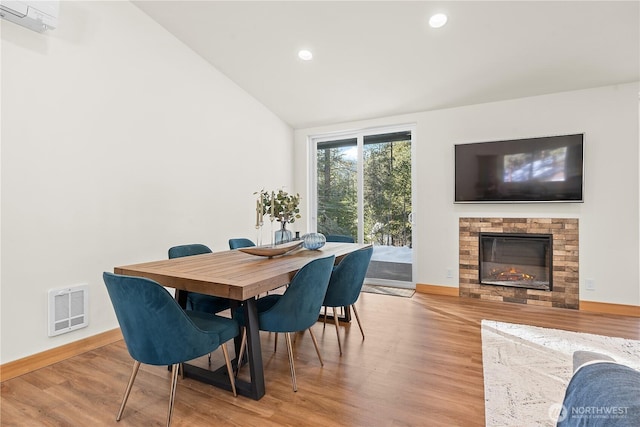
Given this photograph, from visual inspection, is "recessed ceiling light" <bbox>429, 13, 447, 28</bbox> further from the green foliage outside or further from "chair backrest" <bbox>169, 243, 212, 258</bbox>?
"chair backrest" <bbox>169, 243, 212, 258</bbox>

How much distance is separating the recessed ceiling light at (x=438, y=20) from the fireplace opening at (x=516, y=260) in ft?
8.22

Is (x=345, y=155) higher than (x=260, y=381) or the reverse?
higher

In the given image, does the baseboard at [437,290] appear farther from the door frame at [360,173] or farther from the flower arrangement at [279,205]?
the flower arrangement at [279,205]

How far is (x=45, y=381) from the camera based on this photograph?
2240 mm

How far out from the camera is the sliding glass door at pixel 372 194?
4.79 metres

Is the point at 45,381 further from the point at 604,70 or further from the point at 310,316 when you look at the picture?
the point at 604,70

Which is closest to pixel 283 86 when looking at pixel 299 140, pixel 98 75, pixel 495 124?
pixel 299 140

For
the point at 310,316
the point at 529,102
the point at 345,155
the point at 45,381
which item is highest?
the point at 529,102

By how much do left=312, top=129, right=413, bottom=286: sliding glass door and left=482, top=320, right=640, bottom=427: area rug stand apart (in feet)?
5.85

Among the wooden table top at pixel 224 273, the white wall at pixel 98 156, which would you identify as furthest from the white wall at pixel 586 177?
the white wall at pixel 98 156

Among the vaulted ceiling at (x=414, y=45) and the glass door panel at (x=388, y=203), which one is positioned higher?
the vaulted ceiling at (x=414, y=45)

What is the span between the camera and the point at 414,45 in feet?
10.6

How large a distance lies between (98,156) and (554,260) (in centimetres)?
481

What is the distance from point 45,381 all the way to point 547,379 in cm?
334
